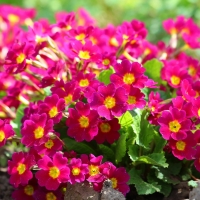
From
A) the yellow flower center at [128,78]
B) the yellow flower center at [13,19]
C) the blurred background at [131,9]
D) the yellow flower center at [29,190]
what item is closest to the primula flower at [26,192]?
the yellow flower center at [29,190]

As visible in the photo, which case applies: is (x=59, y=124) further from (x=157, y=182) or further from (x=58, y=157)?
(x=157, y=182)

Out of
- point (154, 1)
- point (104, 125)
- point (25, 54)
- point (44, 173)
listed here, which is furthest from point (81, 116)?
point (154, 1)

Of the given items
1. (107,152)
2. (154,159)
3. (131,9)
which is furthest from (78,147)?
→ (131,9)

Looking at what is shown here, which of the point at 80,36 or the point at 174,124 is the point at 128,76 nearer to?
the point at 174,124

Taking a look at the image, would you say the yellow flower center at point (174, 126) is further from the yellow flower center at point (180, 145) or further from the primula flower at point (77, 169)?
the primula flower at point (77, 169)

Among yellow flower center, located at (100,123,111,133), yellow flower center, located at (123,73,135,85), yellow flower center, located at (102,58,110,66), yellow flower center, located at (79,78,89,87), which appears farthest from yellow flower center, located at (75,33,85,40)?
yellow flower center, located at (100,123,111,133)
